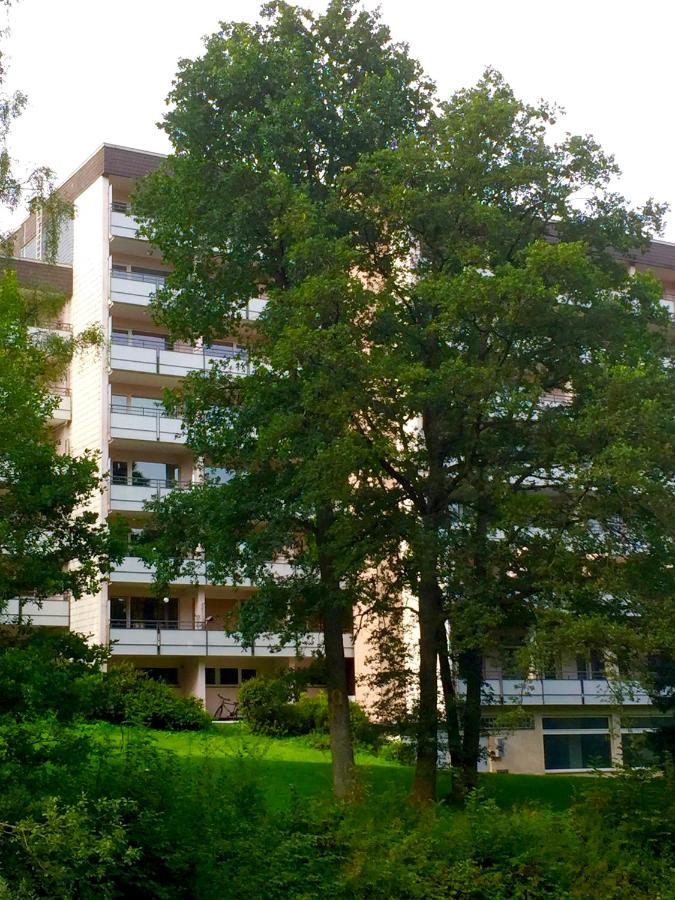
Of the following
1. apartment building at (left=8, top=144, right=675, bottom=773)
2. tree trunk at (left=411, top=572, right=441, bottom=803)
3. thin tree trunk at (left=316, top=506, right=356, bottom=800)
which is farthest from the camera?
apartment building at (left=8, top=144, right=675, bottom=773)

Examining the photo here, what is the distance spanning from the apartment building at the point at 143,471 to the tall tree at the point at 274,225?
16.8 meters

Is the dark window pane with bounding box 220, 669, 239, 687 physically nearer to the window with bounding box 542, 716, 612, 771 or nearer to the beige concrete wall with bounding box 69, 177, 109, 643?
the beige concrete wall with bounding box 69, 177, 109, 643

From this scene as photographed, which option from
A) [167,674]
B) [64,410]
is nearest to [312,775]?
[167,674]

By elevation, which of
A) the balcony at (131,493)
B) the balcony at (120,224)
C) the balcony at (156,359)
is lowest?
the balcony at (131,493)

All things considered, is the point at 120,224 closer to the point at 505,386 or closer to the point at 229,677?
the point at 229,677

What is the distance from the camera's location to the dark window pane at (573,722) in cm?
4588

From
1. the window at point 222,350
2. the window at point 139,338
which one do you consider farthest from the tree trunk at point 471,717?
the window at point 139,338

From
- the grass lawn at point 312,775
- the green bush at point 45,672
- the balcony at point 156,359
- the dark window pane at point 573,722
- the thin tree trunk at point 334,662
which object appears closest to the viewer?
the green bush at point 45,672

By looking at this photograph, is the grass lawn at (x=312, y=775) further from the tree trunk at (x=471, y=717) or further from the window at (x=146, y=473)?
the window at (x=146, y=473)

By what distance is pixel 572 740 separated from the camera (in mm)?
46219

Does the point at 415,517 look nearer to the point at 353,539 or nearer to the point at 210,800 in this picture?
the point at 353,539

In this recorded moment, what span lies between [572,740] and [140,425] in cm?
2031

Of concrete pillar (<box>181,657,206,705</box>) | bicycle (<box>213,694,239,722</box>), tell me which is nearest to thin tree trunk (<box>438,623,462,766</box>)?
bicycle (<box>213,694,239,722</box>)

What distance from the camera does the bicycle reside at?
141 ft
